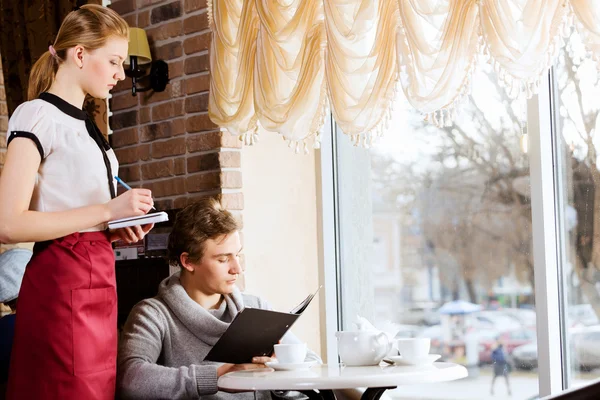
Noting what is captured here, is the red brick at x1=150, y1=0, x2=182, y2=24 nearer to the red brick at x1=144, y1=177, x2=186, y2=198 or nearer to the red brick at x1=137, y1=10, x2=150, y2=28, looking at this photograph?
the red brick at x1=137, y1=10, x2=150, y2=28

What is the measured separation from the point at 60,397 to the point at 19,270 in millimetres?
1183

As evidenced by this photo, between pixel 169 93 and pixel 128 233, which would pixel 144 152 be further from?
pixel 128 233

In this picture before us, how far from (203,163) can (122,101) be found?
56 centimetres

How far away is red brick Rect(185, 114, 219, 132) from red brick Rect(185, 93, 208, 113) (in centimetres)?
3

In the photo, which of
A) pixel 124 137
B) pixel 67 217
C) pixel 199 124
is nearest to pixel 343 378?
pixel 67 217

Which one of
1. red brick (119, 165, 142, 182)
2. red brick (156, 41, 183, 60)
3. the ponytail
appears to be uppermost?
red brick (156, 41, 183, 60)

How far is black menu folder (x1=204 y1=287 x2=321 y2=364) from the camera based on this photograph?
2133 mm

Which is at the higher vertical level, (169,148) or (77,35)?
(77,35)

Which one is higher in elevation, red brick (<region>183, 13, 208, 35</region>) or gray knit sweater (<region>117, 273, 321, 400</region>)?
red brick (<region>183, 13, 208, 35</region>)

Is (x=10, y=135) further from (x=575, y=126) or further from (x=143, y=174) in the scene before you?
(x=575, y=126)

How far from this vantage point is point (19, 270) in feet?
10.1

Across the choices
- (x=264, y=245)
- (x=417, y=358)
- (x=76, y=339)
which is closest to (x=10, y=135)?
(x=76, y=339)

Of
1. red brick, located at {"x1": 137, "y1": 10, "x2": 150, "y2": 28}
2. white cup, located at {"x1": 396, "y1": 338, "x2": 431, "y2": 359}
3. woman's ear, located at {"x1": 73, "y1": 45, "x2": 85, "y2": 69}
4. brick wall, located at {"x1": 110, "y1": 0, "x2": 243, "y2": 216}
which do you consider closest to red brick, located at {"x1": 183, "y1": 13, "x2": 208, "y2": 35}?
brick wall, located at {"x1": 110, "y1": 0, "x2": 243, "y2": 216}

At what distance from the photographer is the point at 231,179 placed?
10.2 feet
